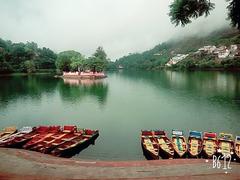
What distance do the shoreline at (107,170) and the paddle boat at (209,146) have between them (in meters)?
3.65

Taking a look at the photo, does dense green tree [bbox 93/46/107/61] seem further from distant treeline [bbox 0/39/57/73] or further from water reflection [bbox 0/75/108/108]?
water reflection [bbox 0/75/108/108]

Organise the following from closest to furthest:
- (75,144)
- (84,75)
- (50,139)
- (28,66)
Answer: (75,144)
(50,139)
(84,75)
(28,66)

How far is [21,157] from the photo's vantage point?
58.6ft

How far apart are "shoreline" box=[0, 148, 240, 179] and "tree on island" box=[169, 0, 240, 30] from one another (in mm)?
8674

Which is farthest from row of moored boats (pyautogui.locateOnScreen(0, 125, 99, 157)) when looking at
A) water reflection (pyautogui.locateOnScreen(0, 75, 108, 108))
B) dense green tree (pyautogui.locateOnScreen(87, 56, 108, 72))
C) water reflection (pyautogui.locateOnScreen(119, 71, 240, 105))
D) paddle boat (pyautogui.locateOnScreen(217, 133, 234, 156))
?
dense green tree (pyautogui.locateOnScreen(87, 56, 108, 72))

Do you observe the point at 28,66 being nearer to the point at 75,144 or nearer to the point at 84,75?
the point at 84,75

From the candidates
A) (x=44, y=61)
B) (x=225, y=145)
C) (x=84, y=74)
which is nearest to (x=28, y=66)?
(x=44, y=61)

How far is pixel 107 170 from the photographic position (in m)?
15.5

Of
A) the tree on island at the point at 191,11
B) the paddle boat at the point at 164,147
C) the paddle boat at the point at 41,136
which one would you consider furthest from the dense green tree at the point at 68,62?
the tree on island at the point at 191,11

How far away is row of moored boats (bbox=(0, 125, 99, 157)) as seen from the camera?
22.2 metres

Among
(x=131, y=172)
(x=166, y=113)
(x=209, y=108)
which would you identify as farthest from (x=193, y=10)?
(x=209, y=108)

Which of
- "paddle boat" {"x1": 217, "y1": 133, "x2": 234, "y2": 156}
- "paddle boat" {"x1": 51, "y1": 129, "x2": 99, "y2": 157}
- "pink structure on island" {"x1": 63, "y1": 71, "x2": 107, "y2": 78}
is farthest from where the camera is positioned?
"pink structure on island" {"x1": 63, "y1": 71, "x2": 107, "y2": 78}

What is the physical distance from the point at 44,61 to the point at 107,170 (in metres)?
137

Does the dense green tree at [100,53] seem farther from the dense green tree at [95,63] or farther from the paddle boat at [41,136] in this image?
the paddle boat at [41,136]
